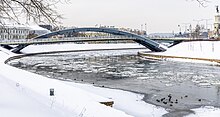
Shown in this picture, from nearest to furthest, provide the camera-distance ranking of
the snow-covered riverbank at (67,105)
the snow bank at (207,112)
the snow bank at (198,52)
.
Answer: the snow-covered riverbank at (67,105) < the snow bank at (207,112) < the snow bank at (198,52)

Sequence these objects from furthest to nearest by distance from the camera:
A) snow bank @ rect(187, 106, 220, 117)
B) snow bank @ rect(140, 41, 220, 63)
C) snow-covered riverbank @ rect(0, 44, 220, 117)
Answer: snow bank @ rect(140, 41, 220, 63)
snow bank @ rect(187, 106, 220, 117)
snow-covered riverbank @ rect(0, 44, 220, 117)

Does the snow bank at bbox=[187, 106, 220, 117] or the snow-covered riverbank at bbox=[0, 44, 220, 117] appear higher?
the snow-covered riverbank at bbox=[0, 44, 220, 117]

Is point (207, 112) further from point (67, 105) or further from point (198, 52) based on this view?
point (198, 52)

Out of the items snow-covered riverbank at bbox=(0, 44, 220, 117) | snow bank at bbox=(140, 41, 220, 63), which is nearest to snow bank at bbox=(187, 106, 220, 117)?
snow-covered riverbank at bbox=(0, 44, 220, 117)

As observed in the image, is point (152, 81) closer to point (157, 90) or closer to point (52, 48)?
point (157, 90)

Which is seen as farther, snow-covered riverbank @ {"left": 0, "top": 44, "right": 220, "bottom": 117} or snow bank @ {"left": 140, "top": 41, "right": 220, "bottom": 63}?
snow bank @ {"left": 140, "top": 41, "right": 220, "bottom": 63}

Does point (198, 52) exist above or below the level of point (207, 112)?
above

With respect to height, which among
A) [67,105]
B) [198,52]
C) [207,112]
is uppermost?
[198,52]

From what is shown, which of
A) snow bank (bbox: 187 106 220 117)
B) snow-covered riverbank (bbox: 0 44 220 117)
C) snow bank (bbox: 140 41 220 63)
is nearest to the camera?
snow-covered riverbank (bbox: 0 44 220 117)

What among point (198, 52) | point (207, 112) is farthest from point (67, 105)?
point (198, 52)

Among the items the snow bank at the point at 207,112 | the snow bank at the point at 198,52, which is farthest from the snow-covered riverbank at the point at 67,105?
the snow bank at the point at 198,52

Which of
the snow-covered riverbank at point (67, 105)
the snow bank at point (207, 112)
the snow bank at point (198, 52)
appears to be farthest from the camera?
the snow bank at point (198, 52)

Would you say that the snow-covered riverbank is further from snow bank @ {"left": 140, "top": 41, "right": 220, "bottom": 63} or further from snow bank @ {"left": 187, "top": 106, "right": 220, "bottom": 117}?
snow bank @ {"left": 140, "top": 41, "right": 220, "bottom": 63}

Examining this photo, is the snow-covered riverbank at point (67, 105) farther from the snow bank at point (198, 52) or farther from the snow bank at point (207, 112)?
the snow bank at point (198, 52)
